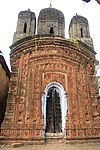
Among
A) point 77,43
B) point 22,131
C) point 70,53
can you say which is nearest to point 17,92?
point 22,131

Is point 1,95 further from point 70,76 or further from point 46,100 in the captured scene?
point 70,76

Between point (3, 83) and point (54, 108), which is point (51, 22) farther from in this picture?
point (54, 108)

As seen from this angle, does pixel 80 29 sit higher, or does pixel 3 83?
pixel 80 29

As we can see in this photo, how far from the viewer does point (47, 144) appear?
897cm

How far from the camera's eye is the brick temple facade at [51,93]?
30.8ft

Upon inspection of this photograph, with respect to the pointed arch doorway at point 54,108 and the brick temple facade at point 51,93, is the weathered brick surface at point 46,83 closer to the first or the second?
the brick temple facade at point 51,93

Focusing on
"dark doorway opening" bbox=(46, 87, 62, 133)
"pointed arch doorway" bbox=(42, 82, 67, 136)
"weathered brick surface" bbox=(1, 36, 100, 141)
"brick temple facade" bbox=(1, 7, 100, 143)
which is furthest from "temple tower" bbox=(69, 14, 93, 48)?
"dark doorway opening" bbox=(46, 87, 62, 133)

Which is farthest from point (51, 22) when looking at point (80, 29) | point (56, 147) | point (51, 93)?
point (56, 147)

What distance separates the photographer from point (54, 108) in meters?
10.2

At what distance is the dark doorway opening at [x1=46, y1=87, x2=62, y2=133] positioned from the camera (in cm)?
967

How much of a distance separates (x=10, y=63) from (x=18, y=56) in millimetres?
602

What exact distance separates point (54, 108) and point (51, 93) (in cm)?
79

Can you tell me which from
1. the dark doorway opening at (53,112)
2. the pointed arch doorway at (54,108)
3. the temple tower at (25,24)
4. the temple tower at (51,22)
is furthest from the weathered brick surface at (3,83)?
the temple tower at (51,22)

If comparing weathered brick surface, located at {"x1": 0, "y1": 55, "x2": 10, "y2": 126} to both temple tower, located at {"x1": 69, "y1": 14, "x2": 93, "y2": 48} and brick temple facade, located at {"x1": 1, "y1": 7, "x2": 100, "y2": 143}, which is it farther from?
temple tower, located at {"x1": 69, "y1": 14, "x2": 93, "y2": 48}
